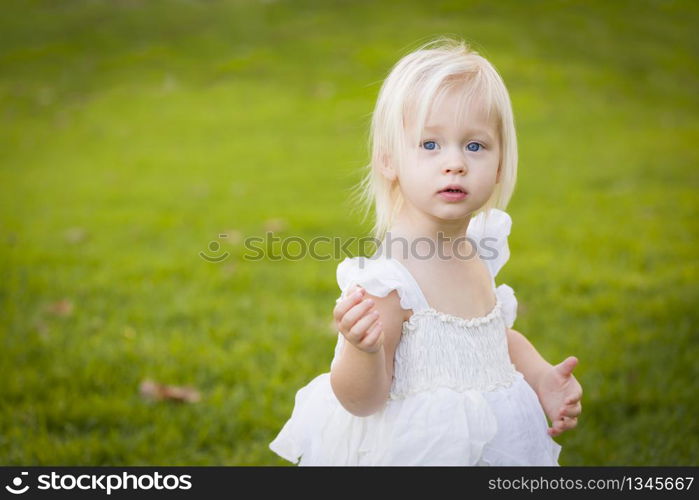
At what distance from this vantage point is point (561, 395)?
189 cm

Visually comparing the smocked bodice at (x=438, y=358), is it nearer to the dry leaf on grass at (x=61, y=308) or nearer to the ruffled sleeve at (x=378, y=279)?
the ruffled sleeve at (x=378, y=279)

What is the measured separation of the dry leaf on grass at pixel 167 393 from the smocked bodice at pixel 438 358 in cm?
173

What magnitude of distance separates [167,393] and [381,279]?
6.21ft

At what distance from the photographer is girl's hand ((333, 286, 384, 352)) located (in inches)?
58.6

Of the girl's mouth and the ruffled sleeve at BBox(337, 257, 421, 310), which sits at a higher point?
the girl's mouth

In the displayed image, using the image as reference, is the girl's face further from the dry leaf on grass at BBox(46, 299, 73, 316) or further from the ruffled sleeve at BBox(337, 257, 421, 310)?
the dry leaf on grass at BBox(46, 299, 73, 316)

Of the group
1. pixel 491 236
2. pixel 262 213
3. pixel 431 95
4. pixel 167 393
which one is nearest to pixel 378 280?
pixel 431 95

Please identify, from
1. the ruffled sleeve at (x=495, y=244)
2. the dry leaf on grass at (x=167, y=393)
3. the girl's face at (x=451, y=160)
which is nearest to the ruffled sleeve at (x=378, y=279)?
the girl's face at (x=451, y=160)

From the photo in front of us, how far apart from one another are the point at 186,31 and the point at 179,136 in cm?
584

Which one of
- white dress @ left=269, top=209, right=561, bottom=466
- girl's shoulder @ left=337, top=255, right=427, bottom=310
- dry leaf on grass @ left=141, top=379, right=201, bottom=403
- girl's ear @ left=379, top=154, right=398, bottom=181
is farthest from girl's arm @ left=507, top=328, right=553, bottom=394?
dry leaf on grass @ left=141, top=379, right=201, bottom=403

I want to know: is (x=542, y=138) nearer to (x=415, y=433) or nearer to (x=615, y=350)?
(x=615, y=350)

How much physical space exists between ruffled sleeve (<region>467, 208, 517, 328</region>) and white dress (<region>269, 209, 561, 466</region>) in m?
0.13

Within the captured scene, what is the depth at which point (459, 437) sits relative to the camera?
1631mm
